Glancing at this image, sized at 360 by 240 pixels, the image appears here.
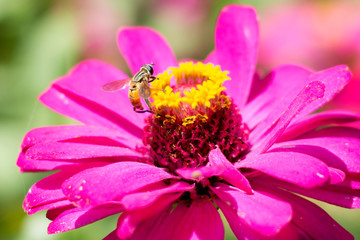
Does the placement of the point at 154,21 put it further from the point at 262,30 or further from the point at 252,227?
the point at 252,227

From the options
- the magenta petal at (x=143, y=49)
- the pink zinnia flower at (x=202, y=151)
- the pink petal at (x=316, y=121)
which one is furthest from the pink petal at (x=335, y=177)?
the magenta petal at (x=143, y=49)

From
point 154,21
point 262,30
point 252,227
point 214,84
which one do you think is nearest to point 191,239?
point 252,227

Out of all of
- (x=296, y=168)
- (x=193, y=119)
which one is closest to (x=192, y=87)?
(x=193, y=119)

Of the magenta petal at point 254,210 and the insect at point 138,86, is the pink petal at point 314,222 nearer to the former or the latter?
the magenta petal at point 254,210

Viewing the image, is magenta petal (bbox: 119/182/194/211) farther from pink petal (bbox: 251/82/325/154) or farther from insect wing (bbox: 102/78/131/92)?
insect wing (bbox: 102/78/131/92)

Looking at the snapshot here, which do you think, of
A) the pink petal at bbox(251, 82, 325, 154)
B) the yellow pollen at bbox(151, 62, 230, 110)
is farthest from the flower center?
the pink petal at bbox(251, 82, 325, 154)

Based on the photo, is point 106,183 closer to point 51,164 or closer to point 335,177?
point 51,164
